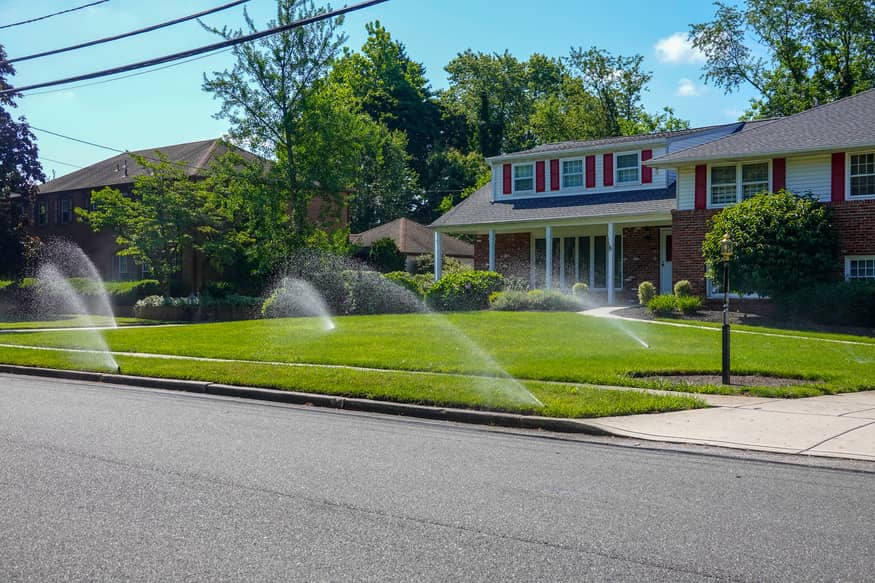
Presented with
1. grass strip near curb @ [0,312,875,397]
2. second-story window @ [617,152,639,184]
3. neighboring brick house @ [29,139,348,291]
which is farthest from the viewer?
neighboring brick house @ [29,139,348,291]

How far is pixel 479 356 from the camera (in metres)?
14.1

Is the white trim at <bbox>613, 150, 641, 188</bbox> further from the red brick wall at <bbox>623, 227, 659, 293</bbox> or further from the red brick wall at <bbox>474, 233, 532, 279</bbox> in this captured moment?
the red brick wall at <bbox>474, 233, 532, 279</bbox>

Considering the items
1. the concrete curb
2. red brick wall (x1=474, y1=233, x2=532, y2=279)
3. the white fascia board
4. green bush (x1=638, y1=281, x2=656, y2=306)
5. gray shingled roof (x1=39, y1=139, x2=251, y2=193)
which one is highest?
gray shingled roof (x1=39, y1=139, x2=251, y2=193)

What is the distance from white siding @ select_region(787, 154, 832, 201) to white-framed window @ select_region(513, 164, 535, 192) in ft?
37.0

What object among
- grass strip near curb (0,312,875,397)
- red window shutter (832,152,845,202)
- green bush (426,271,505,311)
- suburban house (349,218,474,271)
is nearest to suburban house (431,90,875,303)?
red window shutter (832,152,845,202)

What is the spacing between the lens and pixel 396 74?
Result: 66.9m

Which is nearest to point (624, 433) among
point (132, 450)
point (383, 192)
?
point (132, 450)

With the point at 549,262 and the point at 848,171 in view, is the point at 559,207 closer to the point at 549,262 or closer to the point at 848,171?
the point at 549,262

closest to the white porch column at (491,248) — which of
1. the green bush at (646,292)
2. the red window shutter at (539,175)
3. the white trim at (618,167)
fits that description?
the red window shutter at (539,175)

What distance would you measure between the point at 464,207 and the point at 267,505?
28.7 m

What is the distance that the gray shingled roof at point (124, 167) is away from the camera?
41.2 meters

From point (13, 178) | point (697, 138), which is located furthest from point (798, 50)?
point (13, 178)

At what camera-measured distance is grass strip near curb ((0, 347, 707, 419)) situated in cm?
945

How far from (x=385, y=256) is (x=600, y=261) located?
1252cm
